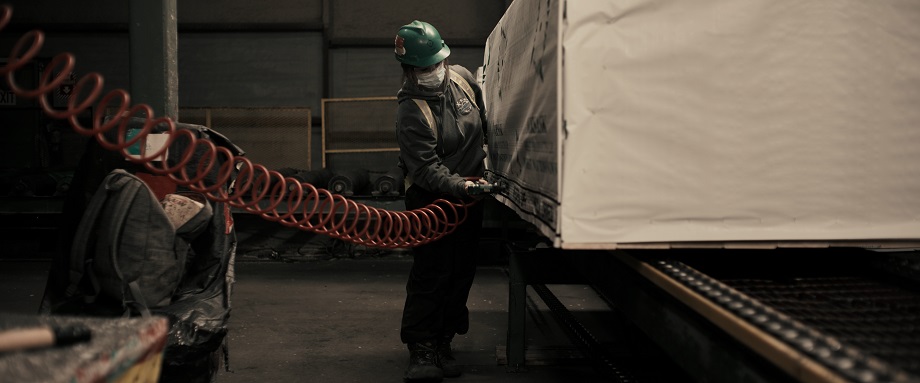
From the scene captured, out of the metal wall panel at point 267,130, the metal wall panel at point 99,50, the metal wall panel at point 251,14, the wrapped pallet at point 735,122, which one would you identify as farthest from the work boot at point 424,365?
the metal wall panel at point 99,50

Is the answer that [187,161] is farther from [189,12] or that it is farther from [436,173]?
[189,12]

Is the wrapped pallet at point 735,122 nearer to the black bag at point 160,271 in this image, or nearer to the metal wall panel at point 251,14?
the black bag at point 160,271

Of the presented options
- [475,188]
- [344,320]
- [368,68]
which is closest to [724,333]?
[475,188]

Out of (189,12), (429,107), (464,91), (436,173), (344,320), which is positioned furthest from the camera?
(189,12)

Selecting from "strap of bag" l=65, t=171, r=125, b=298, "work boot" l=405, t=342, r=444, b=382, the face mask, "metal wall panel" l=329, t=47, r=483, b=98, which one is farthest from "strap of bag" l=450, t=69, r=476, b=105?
"metal wall panel" l=329, t=47, r=483, b=98

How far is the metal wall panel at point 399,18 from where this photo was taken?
27.8 feet

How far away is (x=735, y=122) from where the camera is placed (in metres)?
2.11

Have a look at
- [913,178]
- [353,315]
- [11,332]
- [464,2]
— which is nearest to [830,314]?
[913,178]

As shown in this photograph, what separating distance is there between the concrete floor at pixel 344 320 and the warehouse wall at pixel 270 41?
216 cm

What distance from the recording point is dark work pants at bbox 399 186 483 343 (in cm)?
365

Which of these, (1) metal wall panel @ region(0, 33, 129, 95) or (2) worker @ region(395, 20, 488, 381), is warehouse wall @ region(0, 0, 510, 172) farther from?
(2) worker @ region(395, 20, 488, 381)

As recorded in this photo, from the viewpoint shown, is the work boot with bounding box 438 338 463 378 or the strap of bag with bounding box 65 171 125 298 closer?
the strap of bag with bounding box 65 171 125 298

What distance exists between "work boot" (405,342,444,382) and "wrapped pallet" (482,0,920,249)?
1698mm

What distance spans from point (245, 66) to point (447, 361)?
5.85 meters
